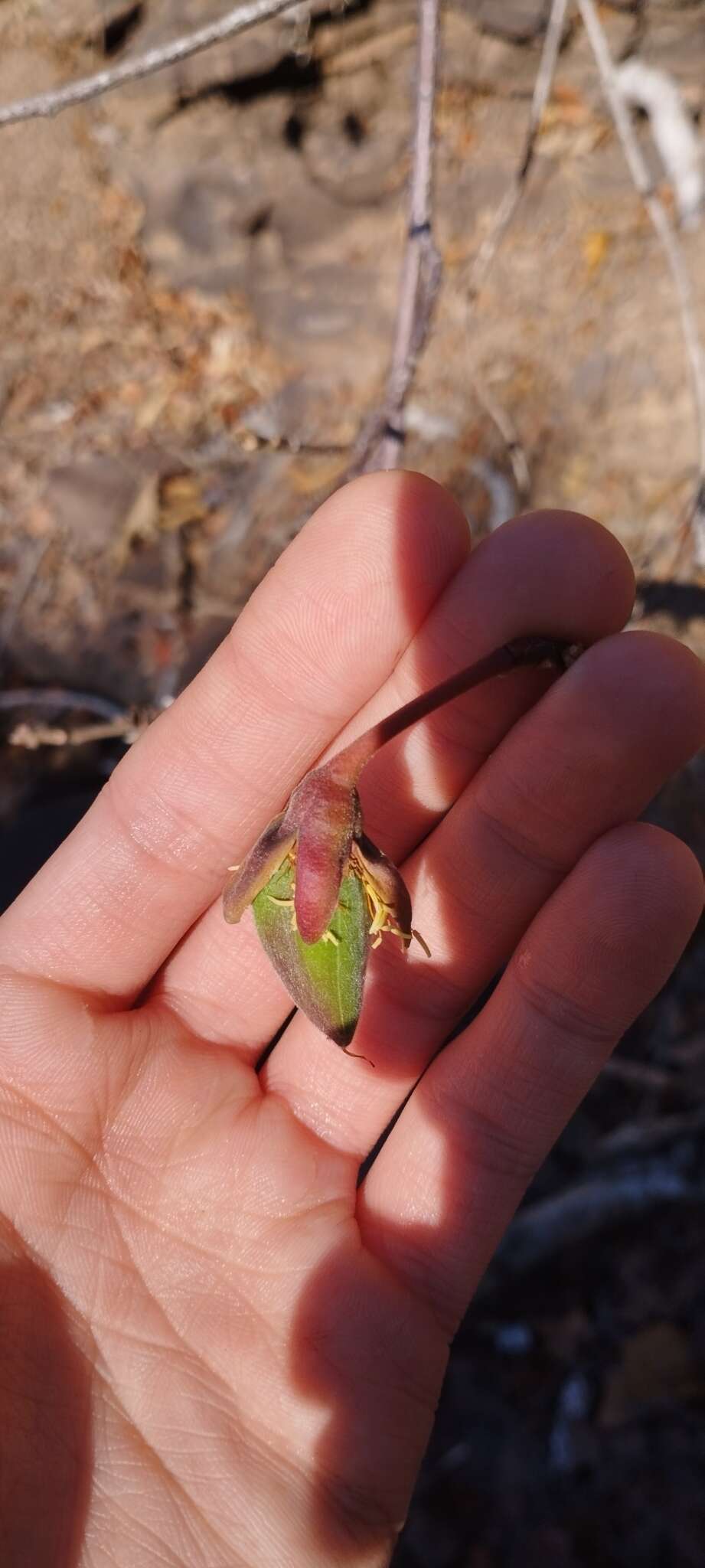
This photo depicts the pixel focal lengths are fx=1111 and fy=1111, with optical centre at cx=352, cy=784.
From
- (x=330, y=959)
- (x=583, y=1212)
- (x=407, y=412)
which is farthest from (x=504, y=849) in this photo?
(x=407, y=412)

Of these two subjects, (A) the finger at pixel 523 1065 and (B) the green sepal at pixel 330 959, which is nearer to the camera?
(B) the green sepal at pixel 330 959

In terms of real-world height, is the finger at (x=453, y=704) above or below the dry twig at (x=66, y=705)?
above

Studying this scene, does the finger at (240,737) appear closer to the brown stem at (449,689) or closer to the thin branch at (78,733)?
the brown stem at (449,689)

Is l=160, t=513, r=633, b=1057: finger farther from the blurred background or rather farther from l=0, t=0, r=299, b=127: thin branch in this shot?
l=0, t=0, r=299, b=127: thin branch

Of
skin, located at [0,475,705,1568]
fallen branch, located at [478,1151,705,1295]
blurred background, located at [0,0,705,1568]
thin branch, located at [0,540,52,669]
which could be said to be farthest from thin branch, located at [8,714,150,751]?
fallen branch, located at [478,1151,705,1295]

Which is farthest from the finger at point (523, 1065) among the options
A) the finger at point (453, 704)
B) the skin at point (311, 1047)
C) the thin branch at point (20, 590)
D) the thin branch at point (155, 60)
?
the thin branch at point (20, 590)

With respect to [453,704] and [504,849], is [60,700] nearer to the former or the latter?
[453,704]

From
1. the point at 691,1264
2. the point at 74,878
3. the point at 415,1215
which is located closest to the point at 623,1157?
the point at 691,1264
